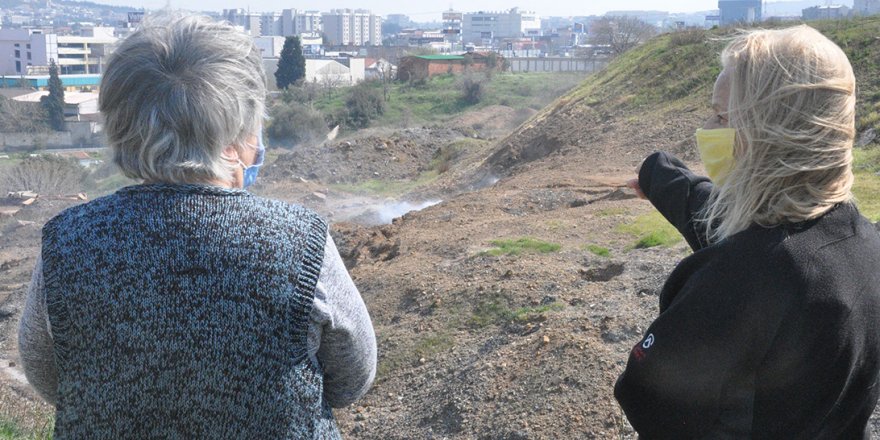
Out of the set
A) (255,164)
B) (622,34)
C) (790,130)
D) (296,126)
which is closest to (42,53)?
(296,126)

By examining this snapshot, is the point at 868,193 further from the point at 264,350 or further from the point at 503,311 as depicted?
the point at 264,350

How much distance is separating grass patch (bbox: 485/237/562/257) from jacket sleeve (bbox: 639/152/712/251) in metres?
5.90

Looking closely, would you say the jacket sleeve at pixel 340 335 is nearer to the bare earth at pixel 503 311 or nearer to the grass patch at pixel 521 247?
the bare earth at pixel 503 311

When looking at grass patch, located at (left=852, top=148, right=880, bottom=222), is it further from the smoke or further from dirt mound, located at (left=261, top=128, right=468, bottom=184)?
dirt mound, located at (left=261, top=128, right=468, bottom=184)

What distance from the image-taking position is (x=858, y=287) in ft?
6.71

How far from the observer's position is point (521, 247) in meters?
8.92

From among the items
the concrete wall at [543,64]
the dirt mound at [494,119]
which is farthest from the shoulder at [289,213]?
the concrete wall at [543,64]

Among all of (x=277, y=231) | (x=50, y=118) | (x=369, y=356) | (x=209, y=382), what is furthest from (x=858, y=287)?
(x=50, y=118)

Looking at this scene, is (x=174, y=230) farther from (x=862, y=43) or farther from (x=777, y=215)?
(x=862, y=43)

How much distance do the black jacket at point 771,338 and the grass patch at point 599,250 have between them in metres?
6.41

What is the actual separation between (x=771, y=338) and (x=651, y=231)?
7344 mm

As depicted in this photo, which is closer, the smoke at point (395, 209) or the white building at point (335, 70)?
the smoke at point (395, 209)

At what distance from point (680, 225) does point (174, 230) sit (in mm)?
1436

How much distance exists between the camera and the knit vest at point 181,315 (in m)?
1.94
